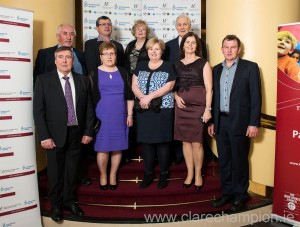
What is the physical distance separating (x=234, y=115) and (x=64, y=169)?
171 cm

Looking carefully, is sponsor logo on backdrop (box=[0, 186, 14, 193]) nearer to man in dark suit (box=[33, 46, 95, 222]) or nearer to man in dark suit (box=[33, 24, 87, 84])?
man in dark suit (box=[33, 46, 95, 222])

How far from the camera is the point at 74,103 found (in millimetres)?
2740

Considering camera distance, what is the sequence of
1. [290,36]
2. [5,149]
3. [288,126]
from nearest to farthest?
[5,149], [290,36], [288,126]

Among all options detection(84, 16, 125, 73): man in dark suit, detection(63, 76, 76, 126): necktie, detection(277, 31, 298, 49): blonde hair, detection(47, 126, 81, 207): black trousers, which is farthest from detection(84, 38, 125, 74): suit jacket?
detection(277, 31, 298, 49): blonde hair

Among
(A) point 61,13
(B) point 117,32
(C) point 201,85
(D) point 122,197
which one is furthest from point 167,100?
(B) point 117,32

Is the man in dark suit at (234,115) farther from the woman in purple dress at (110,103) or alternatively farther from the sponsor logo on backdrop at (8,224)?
the sponsor logo on backdrop at (8,224)

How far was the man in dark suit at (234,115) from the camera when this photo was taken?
2.88m

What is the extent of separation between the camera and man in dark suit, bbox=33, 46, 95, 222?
2.66 meters

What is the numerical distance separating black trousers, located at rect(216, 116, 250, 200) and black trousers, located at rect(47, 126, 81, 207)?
1423 mm

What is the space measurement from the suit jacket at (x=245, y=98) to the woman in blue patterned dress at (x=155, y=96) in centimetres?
61

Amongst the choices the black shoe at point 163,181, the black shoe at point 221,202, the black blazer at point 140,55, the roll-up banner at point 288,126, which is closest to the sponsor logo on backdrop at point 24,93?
the black blazer at point 140,55

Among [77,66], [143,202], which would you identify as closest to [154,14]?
[77,66]

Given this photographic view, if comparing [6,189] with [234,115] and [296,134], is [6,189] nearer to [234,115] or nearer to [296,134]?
[234,115]

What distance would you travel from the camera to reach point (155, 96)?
2.95 m
